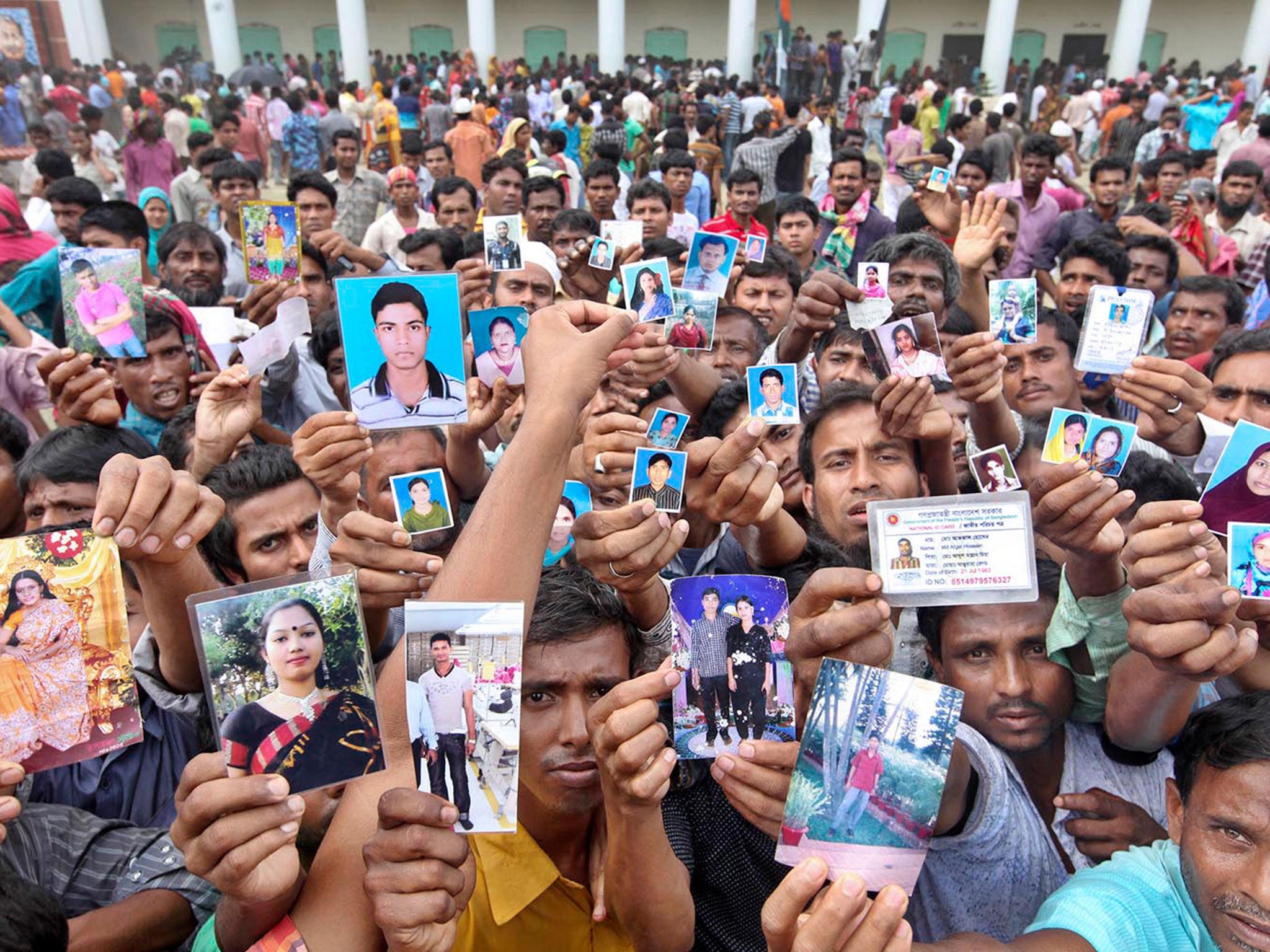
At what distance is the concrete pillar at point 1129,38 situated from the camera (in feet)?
78.7

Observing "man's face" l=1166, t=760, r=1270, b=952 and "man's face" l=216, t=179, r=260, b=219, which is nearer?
"man's face" l=1166, t=760, r=1270, b=952

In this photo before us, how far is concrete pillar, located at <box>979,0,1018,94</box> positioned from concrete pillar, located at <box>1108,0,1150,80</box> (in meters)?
2.73

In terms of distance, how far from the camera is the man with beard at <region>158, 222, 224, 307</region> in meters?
5.03

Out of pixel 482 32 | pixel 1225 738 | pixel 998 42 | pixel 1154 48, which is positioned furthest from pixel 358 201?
pixel 1154 48

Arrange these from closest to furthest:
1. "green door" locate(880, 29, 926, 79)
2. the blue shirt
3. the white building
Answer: the blue shirt, the white building, "green door" locate(880, 29, 926, 79)

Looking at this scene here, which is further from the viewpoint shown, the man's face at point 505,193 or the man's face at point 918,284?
the man's face at point 505,193

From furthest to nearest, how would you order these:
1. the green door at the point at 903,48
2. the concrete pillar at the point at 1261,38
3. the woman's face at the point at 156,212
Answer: the green door at the point at 903,48
the concrete pillar at the point at 1261,38
the woman's face at the point at 156,212

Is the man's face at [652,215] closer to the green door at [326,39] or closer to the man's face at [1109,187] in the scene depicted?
the man's face at [1109,187]

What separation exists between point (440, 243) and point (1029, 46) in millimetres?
33383

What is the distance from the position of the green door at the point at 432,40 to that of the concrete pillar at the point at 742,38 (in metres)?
12.4

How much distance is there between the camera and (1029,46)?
31734 mm

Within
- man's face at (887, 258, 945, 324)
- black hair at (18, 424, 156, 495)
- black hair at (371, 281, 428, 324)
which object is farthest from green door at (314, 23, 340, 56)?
black hair at (371, 281, 428, 324)

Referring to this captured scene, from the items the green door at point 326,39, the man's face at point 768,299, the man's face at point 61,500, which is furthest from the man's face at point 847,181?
the green door at point 326,39

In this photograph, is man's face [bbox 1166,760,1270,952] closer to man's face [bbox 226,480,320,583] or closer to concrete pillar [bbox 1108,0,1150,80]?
man's face [bbox 226,480,320,583]
